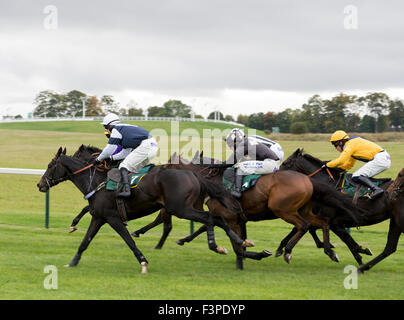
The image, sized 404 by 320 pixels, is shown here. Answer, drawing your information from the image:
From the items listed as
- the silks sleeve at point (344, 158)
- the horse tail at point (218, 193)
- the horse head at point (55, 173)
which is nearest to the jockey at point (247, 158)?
the horse tail at point (218, 193)

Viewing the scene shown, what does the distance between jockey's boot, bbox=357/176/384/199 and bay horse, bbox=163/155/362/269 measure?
352mm

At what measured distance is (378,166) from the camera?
28.0ft

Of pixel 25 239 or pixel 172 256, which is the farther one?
pixel 25 239

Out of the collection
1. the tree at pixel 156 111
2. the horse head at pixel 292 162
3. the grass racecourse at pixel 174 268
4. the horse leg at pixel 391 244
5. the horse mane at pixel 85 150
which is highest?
the tree at pixel 156 111

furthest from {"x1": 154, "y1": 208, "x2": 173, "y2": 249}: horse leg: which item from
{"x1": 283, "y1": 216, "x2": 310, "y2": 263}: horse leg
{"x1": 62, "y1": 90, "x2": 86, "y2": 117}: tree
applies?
{"x1": 62, "y1": 90, "x2": 86, "y2": 117}: tree

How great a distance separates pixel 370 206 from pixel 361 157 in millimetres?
787

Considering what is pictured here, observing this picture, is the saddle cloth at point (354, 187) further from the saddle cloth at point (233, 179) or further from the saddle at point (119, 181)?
the saddle at point (119, 181)

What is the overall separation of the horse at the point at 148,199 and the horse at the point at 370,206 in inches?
71.1

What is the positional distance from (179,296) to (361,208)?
11.1 ft

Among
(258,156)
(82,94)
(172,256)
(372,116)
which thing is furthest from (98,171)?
(82,94)

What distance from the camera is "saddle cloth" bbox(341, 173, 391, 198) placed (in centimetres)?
843

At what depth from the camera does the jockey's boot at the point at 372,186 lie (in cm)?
818

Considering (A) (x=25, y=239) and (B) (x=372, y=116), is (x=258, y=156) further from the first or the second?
(B) (x=372, y=116)
